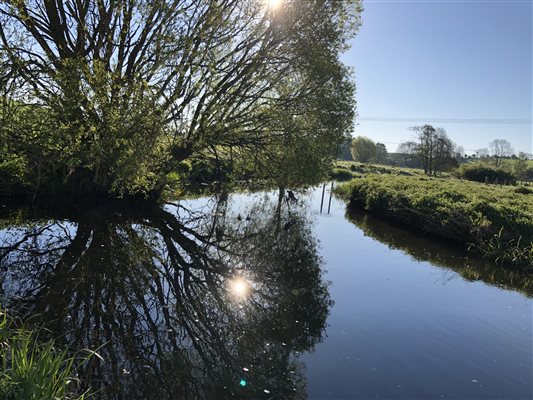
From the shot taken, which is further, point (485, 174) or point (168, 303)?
point (485, 174)

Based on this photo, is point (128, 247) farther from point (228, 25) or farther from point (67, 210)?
point (228, 25)

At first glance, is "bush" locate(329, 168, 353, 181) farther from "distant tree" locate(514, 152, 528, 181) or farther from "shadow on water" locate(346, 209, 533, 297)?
"shadow on water" locate(346, 209, 533, 297)

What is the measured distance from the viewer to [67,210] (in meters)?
16.3

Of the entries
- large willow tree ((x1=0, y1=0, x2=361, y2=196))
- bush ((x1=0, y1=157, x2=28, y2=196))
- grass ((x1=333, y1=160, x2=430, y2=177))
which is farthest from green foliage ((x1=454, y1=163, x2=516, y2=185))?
bush ((x1=0, y1=157, x2=28, y2=196))

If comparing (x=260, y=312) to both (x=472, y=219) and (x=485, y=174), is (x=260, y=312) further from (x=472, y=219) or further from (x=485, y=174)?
(x=485, y=174)

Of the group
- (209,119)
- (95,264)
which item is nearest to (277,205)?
(209,119)

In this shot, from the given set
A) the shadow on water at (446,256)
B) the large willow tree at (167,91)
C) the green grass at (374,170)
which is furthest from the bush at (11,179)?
the green grass at (374,170)

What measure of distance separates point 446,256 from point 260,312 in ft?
33.6

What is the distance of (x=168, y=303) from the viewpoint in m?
8.39

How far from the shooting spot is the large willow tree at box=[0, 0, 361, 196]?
40.0ft

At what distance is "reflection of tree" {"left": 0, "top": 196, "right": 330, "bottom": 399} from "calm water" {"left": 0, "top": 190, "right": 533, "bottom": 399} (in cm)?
3

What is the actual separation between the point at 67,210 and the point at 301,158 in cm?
1105

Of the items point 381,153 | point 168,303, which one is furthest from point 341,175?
point 381,153

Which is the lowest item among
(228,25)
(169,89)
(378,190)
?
(378,190)
